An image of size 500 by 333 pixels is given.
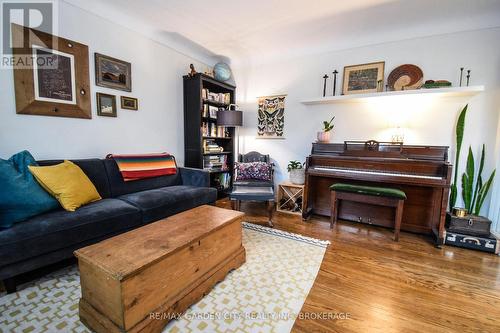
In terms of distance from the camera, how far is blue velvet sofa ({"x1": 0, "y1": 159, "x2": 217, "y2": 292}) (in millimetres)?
1379

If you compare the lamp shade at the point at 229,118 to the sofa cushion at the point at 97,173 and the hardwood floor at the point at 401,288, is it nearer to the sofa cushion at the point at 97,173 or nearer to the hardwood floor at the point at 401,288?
the sofa cushion at the point at 97,173

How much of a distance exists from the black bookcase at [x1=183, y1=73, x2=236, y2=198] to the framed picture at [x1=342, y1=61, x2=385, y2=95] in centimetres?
184

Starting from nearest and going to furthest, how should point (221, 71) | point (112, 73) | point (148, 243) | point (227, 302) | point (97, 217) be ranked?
point (148, 243)
point (227, 302)
point (97, 217)
point (112, 73)
point (221, 71)

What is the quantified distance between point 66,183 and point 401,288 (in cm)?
277

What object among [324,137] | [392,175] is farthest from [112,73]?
[392,175]

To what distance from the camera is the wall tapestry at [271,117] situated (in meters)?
3.62

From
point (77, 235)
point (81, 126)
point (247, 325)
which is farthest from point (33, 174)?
point (247, 325)

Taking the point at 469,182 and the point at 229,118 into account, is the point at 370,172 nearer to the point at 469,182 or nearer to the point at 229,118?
the point at 469,182

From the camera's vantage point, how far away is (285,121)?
3.60m

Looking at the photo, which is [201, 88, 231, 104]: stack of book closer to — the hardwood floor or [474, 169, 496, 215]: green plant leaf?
the hardwood floor

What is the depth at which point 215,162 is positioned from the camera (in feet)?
11.9

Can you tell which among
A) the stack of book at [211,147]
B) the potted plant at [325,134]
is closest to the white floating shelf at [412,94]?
the potted plant at [325,134]

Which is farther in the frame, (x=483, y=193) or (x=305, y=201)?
(x=305, y=201)

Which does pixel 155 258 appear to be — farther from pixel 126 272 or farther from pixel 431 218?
pixel 431 218
